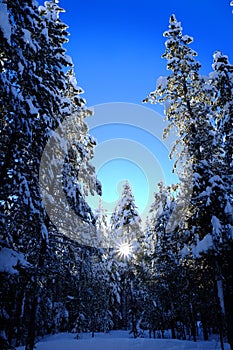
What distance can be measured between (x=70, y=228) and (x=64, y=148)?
383 cm

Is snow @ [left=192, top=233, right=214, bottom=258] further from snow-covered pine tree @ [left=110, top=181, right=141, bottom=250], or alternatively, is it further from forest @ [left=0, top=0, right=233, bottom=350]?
snow-covered pine tree @ [left=110, top=181, right=141, bottom=250]

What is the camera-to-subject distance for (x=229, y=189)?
474 inches

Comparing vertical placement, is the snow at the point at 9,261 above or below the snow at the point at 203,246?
below

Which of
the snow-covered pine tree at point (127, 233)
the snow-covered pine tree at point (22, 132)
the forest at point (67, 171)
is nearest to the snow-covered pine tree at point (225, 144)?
the forest at point (67, 171)

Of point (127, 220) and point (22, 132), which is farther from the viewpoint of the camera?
point (127, 220)

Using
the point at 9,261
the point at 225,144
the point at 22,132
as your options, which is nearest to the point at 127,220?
the point at 225,144

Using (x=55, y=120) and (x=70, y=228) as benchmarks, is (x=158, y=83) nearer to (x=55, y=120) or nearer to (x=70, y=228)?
(x=55, y=120)

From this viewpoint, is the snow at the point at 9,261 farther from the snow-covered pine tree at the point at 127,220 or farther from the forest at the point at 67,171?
the snow-covered pine tree at the point at 127,220

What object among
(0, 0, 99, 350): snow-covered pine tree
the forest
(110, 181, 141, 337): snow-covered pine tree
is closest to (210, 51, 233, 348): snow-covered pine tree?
the forest

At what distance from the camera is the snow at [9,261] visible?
6.21 meters

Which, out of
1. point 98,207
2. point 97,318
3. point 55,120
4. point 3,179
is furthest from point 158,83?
point 97,318

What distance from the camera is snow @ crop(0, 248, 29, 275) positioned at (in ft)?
20.4

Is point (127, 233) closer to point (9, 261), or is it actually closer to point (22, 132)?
point (22, 132)

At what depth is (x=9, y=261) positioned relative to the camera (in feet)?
21.1
